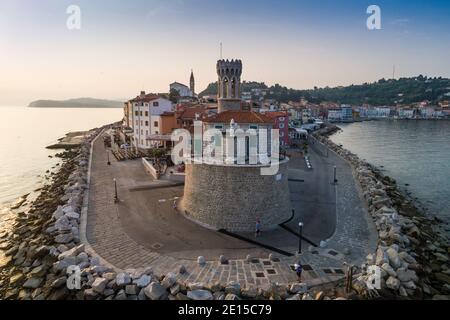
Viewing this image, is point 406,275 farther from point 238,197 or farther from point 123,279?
point 123,279

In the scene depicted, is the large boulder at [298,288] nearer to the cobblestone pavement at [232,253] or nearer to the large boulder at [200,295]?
the cobblestone pavement at [232,253]

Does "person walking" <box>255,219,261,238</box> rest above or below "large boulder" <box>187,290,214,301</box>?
above

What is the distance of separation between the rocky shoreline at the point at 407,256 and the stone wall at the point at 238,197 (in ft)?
20.1

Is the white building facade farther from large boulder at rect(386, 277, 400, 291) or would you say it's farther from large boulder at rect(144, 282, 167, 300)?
large boulder at rect(386, 277, 400, 291)

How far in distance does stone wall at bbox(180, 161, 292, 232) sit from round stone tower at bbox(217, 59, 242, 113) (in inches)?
436

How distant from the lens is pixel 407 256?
15.4m

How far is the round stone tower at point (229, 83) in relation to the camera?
27656 millimetres

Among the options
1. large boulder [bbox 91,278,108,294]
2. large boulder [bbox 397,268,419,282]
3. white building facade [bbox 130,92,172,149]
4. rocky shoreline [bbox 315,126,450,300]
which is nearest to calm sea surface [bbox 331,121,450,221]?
rocky shoreline [bbox 315,126,450,300]

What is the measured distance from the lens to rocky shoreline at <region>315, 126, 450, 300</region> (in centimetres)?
1316

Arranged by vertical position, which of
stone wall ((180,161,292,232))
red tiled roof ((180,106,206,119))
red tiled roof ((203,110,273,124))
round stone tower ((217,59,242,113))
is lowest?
stone wall ((180,161,292,232))

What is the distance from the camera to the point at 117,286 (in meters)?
12.9

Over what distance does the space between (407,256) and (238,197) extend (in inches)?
356
